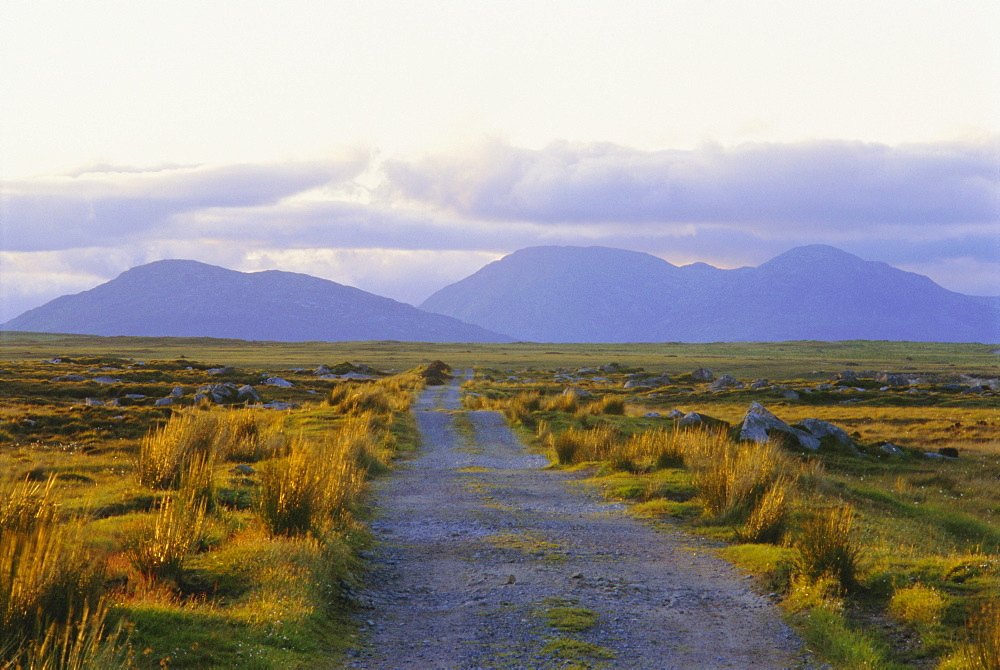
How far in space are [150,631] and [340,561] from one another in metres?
3.42

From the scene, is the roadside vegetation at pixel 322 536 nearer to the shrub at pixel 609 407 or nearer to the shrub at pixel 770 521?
the shrub at pixel 770 521

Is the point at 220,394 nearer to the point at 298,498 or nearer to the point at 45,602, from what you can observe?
the point at 298,498

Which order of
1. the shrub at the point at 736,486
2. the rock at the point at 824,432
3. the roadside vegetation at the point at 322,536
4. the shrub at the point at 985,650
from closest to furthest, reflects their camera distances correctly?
the shrub at the point at 985,650, the roadside vegetation at the point at 322,536, the shrub at the point at 736,486, the rock at the point at 824,432

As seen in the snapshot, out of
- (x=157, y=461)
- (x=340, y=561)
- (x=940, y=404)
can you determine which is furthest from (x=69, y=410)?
(x=940, y=404)

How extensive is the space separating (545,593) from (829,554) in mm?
3273

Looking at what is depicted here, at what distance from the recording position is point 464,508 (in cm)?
1438

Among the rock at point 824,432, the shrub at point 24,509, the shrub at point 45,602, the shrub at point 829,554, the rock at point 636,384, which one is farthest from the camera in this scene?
the rock at point 636,384

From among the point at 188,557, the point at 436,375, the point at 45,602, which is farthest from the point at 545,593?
the point at 436,375

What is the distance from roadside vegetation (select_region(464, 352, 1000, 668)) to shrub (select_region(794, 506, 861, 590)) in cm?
2

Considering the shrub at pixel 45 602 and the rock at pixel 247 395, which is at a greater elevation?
the shrub at pixel 45 602

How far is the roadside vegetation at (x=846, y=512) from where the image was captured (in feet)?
24.7

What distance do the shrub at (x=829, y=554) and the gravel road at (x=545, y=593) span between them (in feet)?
2.51

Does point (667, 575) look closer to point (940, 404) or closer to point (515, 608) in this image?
point (515, 608)

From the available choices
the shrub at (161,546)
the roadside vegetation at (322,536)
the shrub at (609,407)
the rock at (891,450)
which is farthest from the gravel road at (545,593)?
the shrub at (609,407)
